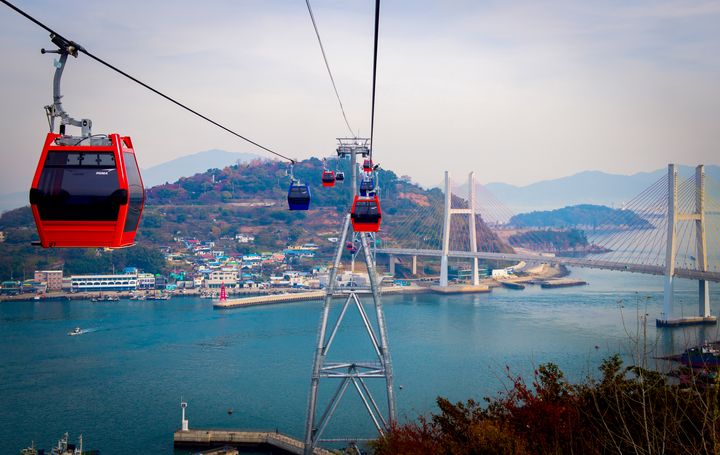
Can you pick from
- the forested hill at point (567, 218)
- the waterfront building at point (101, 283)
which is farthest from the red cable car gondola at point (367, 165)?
the forested hill at point (567, 218)

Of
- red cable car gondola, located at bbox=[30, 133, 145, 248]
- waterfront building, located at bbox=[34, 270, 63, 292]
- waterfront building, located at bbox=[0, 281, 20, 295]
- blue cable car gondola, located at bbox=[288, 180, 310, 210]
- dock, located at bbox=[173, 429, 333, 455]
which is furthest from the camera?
waterfront building, located at bbox=[34, 270, 63, 292]

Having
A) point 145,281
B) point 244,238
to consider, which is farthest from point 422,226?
point 145,281

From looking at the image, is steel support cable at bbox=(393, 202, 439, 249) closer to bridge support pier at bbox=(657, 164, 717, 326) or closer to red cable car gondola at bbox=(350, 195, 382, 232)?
bridge support pier at bbox=(657, 164, 717, 326)

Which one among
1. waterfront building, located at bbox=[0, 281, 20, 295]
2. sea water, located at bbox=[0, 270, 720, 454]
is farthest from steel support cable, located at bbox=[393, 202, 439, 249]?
waterfront building, located at bbox=[0, 281, 20, 295]

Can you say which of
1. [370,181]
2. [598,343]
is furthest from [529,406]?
[598,343]

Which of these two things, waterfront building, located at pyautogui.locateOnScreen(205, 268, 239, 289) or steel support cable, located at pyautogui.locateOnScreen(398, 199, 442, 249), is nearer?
waterfront building, located at pyautogui.locateOnScreen(205, 268, 239, 289)

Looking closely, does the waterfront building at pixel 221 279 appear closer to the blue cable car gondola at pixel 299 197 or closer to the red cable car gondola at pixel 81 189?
the blue cable car gondola at pixel 299 197

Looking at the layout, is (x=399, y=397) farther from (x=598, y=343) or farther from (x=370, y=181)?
(x=598, y=343)
